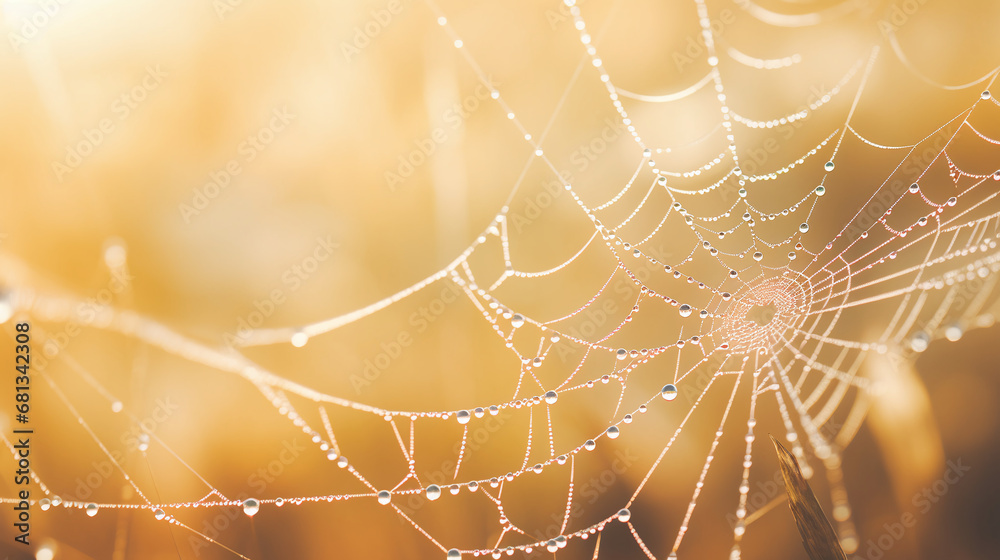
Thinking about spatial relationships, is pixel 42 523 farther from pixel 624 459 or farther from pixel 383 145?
pixel 624 459

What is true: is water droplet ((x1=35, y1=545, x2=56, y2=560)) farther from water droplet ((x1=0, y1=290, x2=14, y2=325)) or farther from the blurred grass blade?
the blurred grass blade

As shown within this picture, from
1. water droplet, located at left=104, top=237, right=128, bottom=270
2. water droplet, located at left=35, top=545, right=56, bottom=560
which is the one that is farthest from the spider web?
water droplet, located at left=104, top=237, right=128, bottom=270

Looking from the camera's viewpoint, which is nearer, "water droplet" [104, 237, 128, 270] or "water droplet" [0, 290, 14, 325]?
"water droplet" [0, 290, 14, 325]

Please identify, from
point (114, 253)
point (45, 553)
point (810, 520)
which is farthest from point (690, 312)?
point (45, 553)

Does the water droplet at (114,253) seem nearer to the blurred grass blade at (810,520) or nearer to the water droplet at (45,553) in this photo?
the water droplet at (45,553)

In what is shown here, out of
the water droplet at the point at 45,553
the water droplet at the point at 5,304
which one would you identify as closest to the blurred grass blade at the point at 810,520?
the water droplet at the point at 5,304
